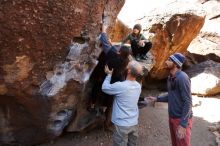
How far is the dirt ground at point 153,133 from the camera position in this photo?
720 centimetres

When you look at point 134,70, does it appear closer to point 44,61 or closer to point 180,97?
point 180,97

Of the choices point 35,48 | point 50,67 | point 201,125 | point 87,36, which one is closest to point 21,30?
point 35,48

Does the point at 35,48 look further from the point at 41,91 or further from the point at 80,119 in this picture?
the point at 80,119

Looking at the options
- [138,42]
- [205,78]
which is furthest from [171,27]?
[138,42]

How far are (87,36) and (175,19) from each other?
19.2ft

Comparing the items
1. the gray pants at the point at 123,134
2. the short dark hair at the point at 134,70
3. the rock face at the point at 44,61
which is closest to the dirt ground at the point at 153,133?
the rock face at the point at 44,61

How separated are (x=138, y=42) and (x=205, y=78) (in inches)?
215

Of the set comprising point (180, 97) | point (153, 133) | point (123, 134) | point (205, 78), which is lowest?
point (153, 133)

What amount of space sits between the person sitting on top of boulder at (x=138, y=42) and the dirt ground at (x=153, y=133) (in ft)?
5.60

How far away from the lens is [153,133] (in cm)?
794

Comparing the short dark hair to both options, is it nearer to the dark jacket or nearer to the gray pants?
the dark jacket

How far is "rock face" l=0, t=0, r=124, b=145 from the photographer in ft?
16.4

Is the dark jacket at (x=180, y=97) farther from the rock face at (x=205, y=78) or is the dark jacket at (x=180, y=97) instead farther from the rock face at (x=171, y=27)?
the rock face at (x=205, y=78)

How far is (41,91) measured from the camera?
18.6ft
